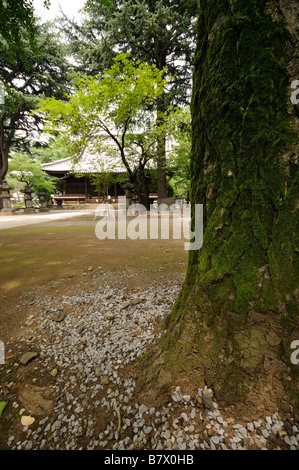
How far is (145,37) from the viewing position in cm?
1091

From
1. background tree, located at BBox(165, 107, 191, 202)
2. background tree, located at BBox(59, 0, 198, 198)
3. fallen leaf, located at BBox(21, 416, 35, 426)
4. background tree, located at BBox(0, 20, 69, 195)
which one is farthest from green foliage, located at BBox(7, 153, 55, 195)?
fallen leaf, located at BBox(21, 416, 35, 426)

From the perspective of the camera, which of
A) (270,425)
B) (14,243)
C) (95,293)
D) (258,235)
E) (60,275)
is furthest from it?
(14,243)

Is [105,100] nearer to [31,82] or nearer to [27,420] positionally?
[27,420]

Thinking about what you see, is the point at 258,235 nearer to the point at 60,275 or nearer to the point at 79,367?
the point at 79,367

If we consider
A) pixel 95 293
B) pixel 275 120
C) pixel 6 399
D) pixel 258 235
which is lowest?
pixel 6 399

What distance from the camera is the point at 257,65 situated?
2.93ft

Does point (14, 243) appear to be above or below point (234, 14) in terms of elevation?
below

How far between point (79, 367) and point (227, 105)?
1.85 meters

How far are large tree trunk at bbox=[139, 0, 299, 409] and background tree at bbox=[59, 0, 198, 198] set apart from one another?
10.2 metres

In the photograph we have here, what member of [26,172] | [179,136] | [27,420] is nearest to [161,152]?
[179,136]

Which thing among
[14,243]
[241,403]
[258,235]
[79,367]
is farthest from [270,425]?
[14,243]

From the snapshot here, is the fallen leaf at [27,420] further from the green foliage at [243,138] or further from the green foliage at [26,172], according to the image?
the green foliage at [26,172]

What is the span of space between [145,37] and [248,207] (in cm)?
1474

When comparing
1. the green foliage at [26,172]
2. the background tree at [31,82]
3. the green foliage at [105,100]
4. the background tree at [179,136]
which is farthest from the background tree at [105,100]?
the green foliage at [26,172]
